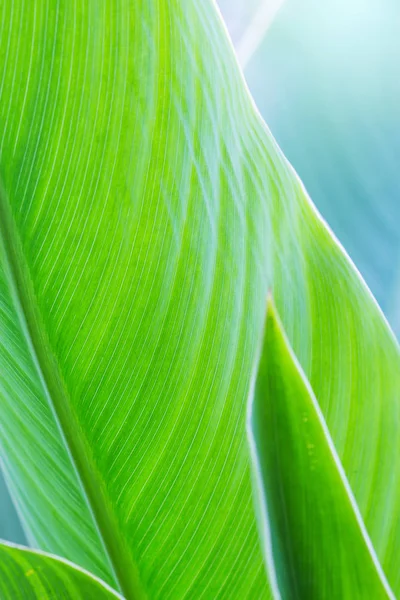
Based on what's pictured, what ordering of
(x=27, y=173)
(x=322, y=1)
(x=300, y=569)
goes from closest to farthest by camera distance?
1. (x=300, y=569)
2. (x=27, y=173)
3. (x=322, y=1)

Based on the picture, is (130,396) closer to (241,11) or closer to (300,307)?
(300,307)

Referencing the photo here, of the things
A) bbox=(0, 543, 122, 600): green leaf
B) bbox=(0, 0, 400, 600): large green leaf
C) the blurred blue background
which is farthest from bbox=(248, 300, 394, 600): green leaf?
the blurred blue background

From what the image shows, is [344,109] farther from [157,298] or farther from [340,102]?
[157,298]

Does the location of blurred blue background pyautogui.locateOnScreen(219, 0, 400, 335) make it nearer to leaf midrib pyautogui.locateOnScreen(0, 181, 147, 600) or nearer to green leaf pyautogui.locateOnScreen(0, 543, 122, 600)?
leaf midrib pyautogui.locateOnScreen(0, 181, 147, 600)

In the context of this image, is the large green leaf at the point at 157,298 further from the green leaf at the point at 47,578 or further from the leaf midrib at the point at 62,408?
the green leaf at the point at 47,578

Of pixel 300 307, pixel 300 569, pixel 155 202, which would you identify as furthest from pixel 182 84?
pixel 300 569

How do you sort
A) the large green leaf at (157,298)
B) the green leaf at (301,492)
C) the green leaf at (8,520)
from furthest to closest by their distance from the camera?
the green leaf at (8,520) < the large green leaf at (157,298) < the green leaf at (301,492)

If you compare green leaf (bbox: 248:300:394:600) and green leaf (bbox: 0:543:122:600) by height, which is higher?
green leaf (bbox: 248:300:394:600)

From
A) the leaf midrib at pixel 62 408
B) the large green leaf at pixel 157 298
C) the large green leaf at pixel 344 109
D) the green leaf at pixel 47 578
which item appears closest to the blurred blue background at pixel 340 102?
the large green leaf at pixel 344 109
